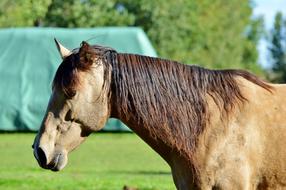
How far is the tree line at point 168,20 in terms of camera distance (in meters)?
41.2

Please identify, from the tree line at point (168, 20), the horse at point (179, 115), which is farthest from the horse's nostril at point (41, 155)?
the tree line at point (168, 20)

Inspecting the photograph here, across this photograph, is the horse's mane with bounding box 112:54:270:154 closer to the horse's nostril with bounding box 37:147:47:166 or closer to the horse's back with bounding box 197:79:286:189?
the horse's back with bounding box 197:79:286:189

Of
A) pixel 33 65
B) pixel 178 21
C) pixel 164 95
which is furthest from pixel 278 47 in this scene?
pixel 164 95

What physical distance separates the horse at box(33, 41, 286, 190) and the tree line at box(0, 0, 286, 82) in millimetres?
15905

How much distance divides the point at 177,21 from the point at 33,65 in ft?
76.7

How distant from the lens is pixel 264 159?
699 centimetres

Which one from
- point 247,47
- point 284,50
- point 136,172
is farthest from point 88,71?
point 284,50

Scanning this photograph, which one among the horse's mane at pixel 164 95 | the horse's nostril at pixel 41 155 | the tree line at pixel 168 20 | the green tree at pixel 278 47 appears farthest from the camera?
the green tree at pixel 278 47

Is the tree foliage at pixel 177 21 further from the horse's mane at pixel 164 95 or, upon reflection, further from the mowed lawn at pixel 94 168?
the horse's mane at pixel 164 95

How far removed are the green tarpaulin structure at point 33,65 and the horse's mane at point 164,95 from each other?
25.0 m

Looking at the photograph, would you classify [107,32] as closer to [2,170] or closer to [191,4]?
[2,170]

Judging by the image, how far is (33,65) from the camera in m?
33.3

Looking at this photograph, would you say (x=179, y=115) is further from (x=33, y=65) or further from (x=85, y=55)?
(x=33, y=65)


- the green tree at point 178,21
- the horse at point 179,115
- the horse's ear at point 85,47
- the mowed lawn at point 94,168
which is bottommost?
the green tree at point 178,21
